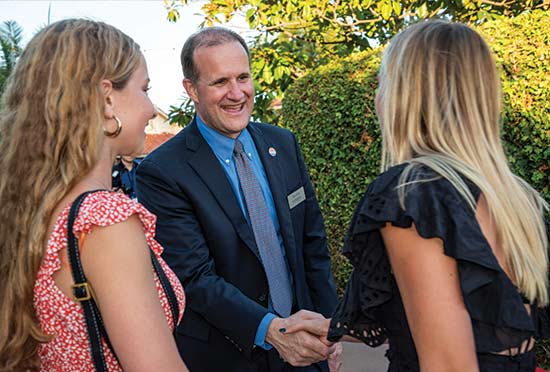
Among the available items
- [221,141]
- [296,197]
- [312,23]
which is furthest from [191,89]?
[312,23]

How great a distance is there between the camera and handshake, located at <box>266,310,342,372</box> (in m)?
2.68

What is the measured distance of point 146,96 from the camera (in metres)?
1.92

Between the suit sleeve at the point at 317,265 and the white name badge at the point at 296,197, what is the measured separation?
7cm

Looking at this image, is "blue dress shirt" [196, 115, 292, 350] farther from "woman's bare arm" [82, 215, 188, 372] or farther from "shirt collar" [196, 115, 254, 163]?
"woman's bare arm" [82, 215, 188, 372]

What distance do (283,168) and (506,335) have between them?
5.83 ft

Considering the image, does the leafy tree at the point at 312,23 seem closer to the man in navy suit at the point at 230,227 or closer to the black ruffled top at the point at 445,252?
the man in navy suit at the point at 230,227

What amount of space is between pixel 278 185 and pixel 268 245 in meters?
0.34

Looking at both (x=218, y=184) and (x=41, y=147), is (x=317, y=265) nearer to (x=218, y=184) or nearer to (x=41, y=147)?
(x=218, y=184)

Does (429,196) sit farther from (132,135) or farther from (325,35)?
(325,35)

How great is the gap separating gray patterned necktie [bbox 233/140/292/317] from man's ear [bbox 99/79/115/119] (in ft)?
4.25

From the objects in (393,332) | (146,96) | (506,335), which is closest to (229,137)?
(146,96)

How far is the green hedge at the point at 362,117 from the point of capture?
4.04 metres

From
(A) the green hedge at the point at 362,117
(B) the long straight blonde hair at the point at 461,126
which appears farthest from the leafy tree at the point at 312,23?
(B) the long straight blonde hair at the point at 461,126

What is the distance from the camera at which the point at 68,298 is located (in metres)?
1.60
